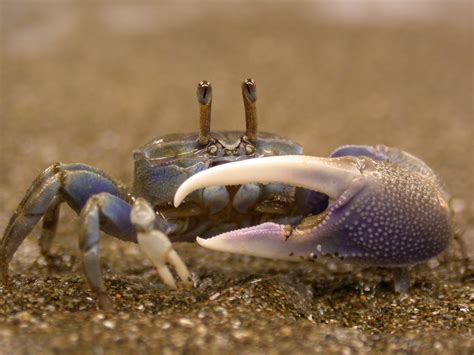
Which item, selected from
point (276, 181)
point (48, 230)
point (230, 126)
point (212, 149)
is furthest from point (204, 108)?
point (230, 126)

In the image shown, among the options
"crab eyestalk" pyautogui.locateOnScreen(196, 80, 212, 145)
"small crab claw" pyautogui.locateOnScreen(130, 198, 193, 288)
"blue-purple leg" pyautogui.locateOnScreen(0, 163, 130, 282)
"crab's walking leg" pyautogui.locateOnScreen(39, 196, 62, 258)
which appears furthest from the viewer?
"crab's walking leg" pyautogui.locateOnScreen(39, 196, 62, 258)

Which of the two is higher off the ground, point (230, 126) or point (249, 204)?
point (249, 204)

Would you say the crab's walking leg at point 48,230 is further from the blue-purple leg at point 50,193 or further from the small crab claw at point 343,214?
the small crab claw at point 343,214

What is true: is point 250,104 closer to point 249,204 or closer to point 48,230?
point 249,204

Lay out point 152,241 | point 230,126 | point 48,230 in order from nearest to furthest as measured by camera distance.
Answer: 1. point 152,241
2. point 48,230
3. point 230,126

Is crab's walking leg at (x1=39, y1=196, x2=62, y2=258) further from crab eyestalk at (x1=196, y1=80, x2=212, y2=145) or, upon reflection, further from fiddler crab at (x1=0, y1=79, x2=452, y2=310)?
crab eyestalk at (x1=196, y1=80, x2=212, y2=145)

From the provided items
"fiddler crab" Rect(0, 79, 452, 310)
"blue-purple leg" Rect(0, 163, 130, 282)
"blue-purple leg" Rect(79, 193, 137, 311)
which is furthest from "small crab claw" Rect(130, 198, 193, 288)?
"blue-purple leg" Rect(0, 163, 130, 282)

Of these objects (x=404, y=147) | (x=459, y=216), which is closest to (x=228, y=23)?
(x=404, y=147)

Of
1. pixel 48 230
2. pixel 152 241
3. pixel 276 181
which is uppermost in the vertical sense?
pixel 276 181

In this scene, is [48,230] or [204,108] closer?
[204,108]
